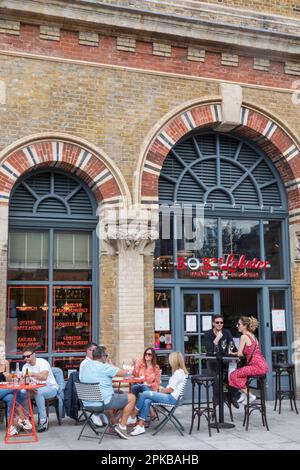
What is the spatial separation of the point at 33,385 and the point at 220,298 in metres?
5.16

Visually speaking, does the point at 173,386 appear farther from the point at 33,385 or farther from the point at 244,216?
the point at 244,216

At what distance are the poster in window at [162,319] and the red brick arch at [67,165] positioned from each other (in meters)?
2.37

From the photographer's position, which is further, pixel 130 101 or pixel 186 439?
pixel 130 101

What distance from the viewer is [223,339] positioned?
9.48m

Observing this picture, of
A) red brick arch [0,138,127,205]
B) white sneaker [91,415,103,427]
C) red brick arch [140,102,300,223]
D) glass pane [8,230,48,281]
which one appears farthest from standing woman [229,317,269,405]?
glass pane [8,230,48,281]

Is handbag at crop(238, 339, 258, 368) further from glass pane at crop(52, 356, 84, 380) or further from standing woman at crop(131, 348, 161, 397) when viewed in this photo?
glass pane at crop(52, 356, 84, 380)

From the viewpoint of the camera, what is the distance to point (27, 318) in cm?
1021

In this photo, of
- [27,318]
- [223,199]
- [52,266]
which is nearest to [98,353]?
[27,318]

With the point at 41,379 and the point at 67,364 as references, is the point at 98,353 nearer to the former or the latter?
the point at 41,379

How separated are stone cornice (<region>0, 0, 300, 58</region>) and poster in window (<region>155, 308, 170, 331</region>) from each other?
18.2ft

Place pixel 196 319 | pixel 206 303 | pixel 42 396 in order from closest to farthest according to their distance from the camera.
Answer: pixel 42 396 < pixel 196 319 < pixel 206 303

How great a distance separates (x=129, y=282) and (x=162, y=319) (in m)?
1.25

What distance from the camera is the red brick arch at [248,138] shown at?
35.8 feet

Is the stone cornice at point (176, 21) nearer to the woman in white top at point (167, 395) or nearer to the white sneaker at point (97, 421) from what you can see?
the woman in white top at point (167, 395)
